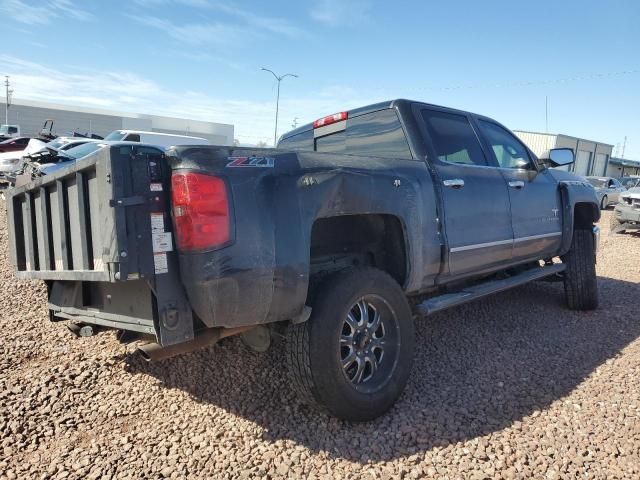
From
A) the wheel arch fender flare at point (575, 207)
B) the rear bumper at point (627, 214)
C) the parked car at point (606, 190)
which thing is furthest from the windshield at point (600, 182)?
the wheel arch fender flare at point (575, 207)

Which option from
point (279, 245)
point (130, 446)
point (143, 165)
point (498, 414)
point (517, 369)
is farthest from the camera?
point (517, 369)

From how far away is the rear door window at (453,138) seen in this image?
12.7ft

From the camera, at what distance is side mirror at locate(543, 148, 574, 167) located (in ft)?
15.9

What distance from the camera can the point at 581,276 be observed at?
5.25 m

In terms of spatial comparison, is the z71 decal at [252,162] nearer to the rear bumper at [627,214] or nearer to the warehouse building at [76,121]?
the rear bumper at [627,214]

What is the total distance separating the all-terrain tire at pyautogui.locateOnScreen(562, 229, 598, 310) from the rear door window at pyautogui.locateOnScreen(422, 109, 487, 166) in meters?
1.91

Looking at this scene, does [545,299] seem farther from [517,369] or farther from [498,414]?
[498,414]

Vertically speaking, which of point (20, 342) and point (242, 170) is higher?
point (242, 170)

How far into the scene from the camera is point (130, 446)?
8.63 feet

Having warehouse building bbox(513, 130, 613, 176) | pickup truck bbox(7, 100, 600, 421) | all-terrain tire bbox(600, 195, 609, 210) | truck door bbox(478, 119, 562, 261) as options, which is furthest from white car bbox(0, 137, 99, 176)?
warehouse building bbox(513, 130, 613, 176)

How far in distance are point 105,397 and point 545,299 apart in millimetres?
4829

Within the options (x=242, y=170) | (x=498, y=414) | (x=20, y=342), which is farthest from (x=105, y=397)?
(x=498, y=414)

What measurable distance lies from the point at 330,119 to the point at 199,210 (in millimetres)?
2396

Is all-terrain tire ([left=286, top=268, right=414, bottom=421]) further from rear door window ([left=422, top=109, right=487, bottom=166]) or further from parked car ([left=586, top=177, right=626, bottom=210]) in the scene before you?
parked car ([left=586, top=177, right=626, bottom=210])
